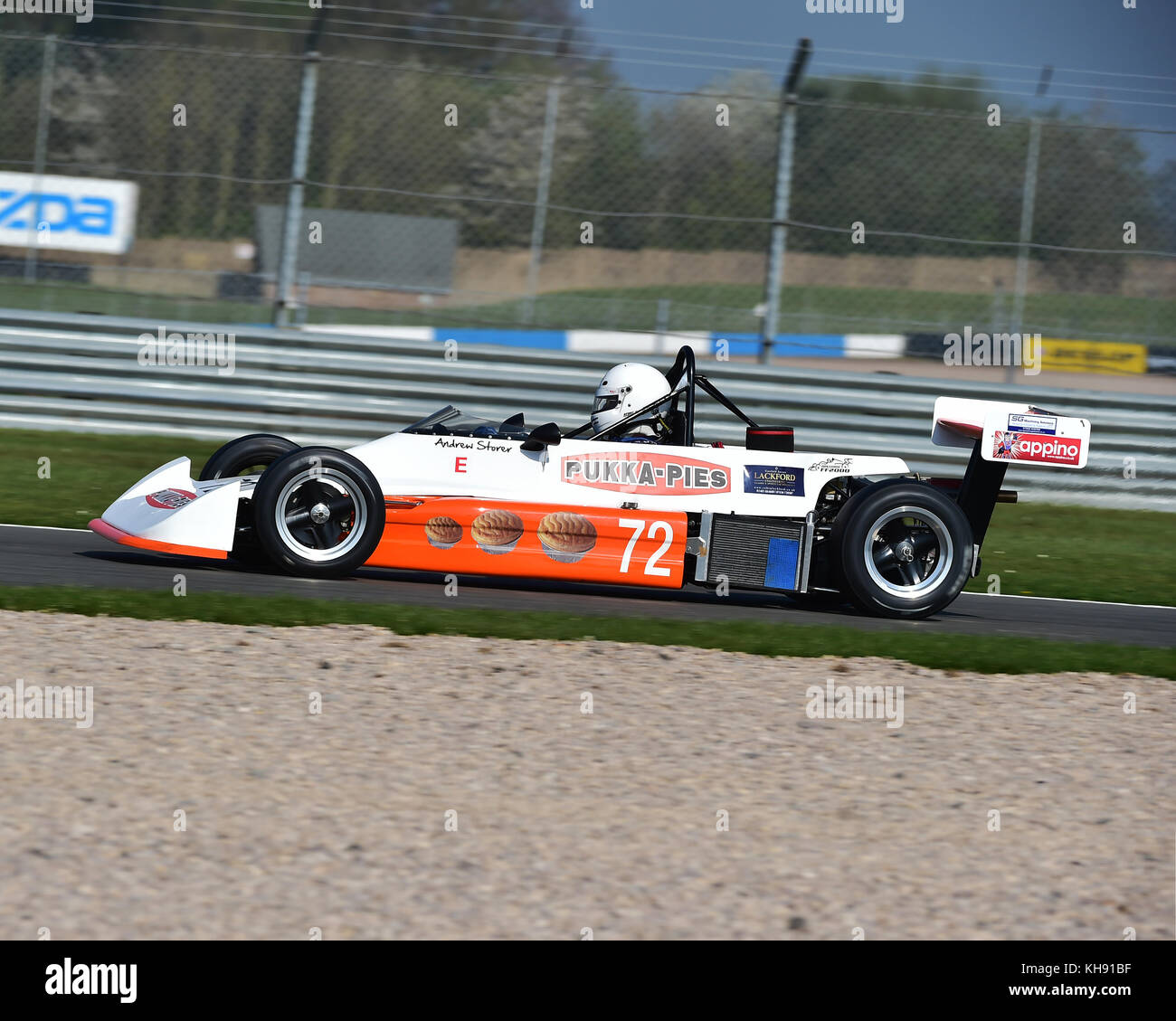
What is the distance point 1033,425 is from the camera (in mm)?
7410

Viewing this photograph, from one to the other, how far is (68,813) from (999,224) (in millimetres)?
11514

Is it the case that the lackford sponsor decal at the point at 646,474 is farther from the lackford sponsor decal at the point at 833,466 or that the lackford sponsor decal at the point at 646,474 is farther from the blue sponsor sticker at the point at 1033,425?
the blue sponsor sticker at the point at 1033,425

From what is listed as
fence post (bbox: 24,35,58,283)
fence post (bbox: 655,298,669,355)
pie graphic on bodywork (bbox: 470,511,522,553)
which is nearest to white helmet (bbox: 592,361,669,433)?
pie graphic on bodywork (bbox: 470,511,522,553)

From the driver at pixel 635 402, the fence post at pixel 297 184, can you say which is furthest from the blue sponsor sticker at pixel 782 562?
the fence post at pixel 297 184

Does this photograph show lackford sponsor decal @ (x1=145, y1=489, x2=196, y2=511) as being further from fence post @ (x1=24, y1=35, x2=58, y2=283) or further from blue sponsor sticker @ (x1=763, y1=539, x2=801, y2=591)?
fence post @ (x1=24, y1=35, x2=58, y2=283)

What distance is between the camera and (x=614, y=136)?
1304 cm

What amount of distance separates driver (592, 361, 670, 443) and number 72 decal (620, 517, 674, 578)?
637 millimetres

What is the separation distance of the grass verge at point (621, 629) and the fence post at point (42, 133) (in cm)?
668

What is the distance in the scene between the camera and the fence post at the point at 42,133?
12.3 metres

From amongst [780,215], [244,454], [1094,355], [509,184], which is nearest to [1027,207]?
[780,215]

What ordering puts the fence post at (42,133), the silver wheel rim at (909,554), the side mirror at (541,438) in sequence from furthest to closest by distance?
A: the fence post at (42,133) → the silver wheel rim at (909,554) → the side mirror at (541,438)

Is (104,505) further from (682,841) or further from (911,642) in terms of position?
(682,841)

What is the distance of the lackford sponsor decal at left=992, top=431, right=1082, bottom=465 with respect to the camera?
7387mm
